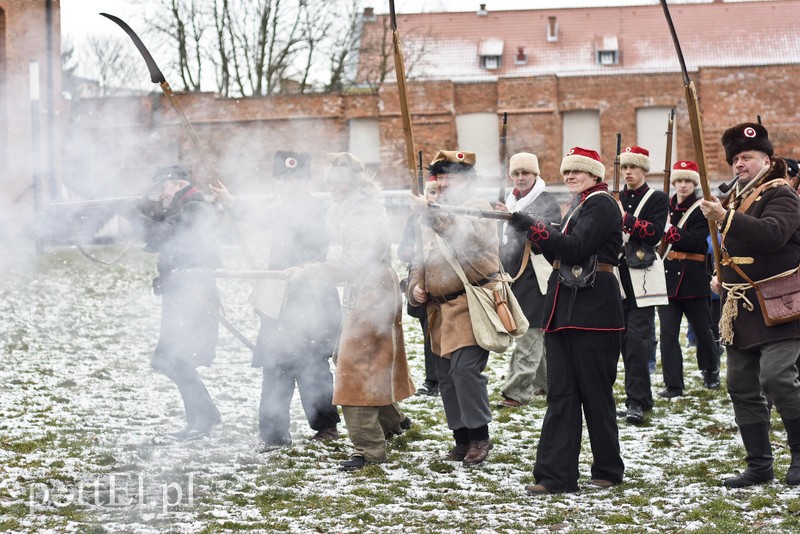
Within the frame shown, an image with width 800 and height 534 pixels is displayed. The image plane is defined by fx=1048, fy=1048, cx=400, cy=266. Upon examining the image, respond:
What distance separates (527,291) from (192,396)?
292 cm

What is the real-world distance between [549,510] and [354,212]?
2.29 metres

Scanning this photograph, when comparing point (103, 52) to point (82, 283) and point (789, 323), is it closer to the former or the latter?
point (82, 283)

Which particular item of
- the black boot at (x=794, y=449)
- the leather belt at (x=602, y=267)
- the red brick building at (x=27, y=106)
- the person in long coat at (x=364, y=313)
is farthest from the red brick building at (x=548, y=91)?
the black boot at (x=794, y=449)

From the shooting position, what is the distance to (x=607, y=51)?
38250 mm

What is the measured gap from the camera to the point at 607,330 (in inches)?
235

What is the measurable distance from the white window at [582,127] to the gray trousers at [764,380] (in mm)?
28552

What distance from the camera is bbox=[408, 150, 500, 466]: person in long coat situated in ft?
21.8

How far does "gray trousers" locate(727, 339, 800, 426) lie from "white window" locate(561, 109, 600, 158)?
2855cm

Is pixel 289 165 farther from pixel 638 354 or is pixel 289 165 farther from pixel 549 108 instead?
pixel 549 108

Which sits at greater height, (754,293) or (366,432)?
(754,293)

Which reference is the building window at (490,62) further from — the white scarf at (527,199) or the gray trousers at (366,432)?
the gray trousers at (366,432)

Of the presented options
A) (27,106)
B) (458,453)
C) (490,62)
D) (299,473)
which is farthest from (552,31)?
(299,473)

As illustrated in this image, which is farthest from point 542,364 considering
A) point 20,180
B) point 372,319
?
point 20,180

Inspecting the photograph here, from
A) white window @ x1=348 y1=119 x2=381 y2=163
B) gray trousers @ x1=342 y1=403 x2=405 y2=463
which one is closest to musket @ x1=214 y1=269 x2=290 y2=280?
gray trousers @ x1=342 y1=403 x2=405 y2=463
